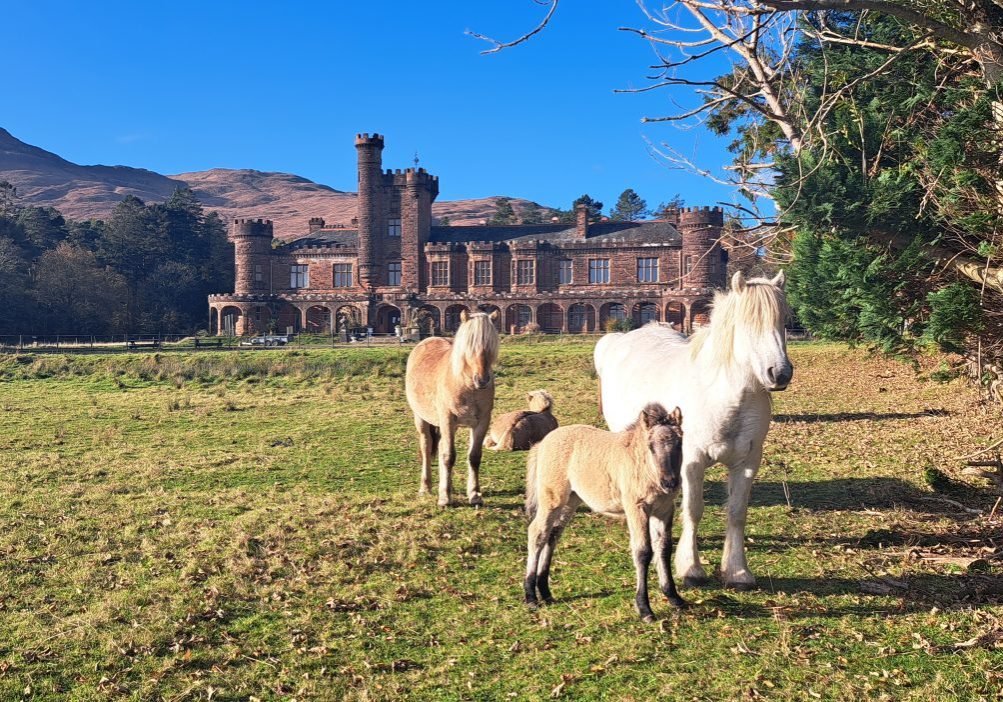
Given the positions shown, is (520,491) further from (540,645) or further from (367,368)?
(367,368)

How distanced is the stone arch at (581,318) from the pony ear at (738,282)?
4814 cm

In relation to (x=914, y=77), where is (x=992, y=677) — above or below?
below

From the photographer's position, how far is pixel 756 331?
5.84m

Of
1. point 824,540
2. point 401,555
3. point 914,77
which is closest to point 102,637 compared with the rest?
point 401,555

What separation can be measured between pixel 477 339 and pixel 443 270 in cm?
4961

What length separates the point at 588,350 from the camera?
32094mm

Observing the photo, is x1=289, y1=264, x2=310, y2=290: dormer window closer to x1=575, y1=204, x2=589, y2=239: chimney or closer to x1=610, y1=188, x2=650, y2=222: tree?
x1=575, y1=204, x2=589, y2=239: chimney

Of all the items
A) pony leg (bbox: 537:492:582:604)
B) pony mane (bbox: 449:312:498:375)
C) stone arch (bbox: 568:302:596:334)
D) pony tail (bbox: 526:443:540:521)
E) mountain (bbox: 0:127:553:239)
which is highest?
mountain (bbox: 0:127:553:239)

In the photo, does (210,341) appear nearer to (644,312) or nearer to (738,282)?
(644,312)

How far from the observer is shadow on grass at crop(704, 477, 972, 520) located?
8850 millimetres

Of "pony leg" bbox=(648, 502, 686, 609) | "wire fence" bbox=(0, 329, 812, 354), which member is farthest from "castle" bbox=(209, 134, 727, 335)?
"pony leg" bbox=(648, 502, 686, 609)

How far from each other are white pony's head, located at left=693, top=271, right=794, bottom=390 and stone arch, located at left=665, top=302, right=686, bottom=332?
156ft

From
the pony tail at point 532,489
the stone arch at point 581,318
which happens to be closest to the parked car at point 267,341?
the stone arch at point 581,318

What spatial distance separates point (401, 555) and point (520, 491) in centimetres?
305
